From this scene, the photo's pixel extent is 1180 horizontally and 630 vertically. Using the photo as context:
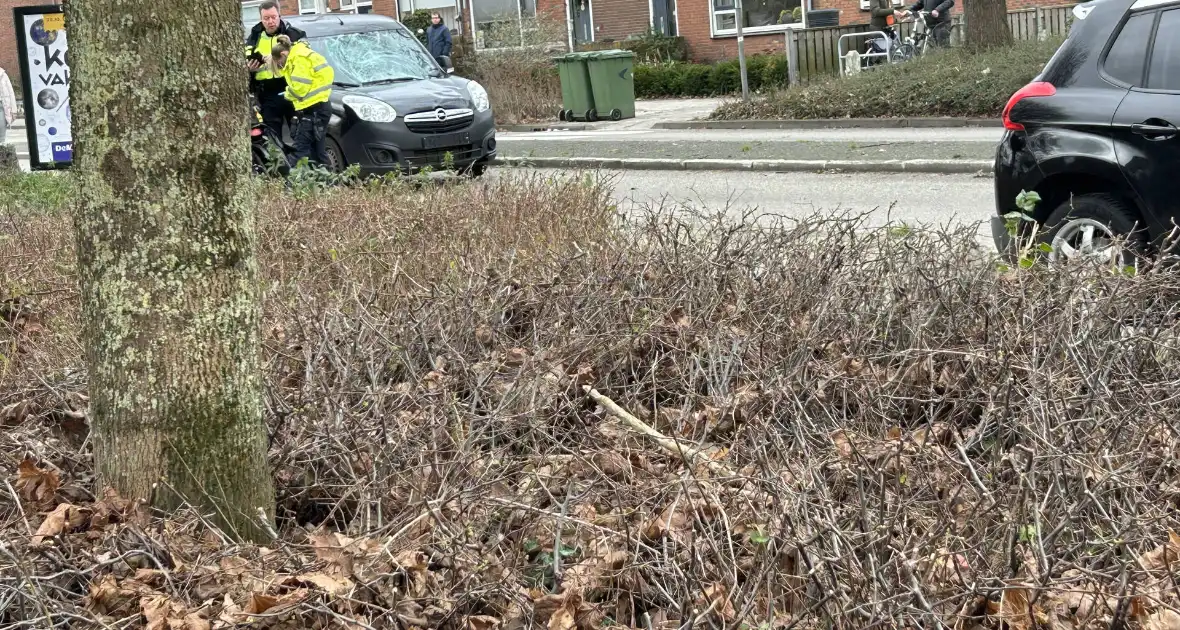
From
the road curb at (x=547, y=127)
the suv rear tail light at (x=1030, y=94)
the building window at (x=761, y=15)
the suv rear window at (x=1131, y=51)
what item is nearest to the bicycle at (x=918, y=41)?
the road curb at (x=547, y=127)

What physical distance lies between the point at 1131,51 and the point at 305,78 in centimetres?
766

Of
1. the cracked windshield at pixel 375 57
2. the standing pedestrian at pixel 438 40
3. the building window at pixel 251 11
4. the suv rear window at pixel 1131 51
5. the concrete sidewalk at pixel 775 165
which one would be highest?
the building window at pixel 251 11

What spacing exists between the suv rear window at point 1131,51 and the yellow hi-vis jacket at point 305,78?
7386 mm

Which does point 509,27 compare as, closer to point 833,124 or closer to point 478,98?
point 833,124

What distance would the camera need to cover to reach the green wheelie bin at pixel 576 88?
21906mm

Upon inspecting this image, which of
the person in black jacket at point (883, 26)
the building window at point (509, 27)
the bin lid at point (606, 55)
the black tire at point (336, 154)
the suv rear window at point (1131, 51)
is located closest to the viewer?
the suv rear window at point (1131, 51)

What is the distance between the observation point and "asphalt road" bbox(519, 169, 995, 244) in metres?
10.3

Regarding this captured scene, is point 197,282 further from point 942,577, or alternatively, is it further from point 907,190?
point 907,190

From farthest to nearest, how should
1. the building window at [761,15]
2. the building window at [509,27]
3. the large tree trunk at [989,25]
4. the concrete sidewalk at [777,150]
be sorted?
the building window at [761,15]
the building window at [509,27]
the large tree trunk at [989,25]
the concrete sidewalk at [777,150]

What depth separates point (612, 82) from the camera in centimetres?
2198

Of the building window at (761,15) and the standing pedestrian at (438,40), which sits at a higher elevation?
the building window at (761,15)

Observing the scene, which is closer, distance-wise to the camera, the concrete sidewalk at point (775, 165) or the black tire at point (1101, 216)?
the black tire at point (1101, 216)

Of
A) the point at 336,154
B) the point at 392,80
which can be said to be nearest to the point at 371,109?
the point at 336,154

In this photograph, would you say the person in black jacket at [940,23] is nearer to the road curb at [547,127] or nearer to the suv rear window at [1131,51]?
the road curb at [547,127]
